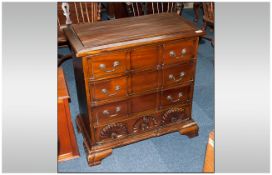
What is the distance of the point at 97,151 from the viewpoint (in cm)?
254

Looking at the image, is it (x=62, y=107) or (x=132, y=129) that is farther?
(x=132, y=129)

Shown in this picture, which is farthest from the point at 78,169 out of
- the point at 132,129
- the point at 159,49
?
the point at 159,49

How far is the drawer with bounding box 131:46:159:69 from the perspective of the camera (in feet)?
7.14

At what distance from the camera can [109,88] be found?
225 centimetres

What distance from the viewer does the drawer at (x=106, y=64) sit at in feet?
6.85

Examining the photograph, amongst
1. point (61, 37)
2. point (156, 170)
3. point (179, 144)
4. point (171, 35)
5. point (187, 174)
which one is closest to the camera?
point (171, 35)

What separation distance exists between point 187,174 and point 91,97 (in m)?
0.98

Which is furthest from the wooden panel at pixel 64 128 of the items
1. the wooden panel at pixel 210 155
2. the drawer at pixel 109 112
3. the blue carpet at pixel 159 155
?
the wooden panel at pixel 210 155

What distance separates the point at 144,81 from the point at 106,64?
37cm

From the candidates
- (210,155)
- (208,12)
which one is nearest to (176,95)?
(210,155)

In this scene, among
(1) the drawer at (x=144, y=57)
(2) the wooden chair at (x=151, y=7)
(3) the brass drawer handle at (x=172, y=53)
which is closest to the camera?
(1) the drawer at (x=144, y=57)

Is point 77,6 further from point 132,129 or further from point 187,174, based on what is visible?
point 187,174

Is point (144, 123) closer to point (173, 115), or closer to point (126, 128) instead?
point (126, 128)

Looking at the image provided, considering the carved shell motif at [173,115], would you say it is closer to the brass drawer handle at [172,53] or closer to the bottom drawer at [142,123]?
the bottom drawer at [142,123]
